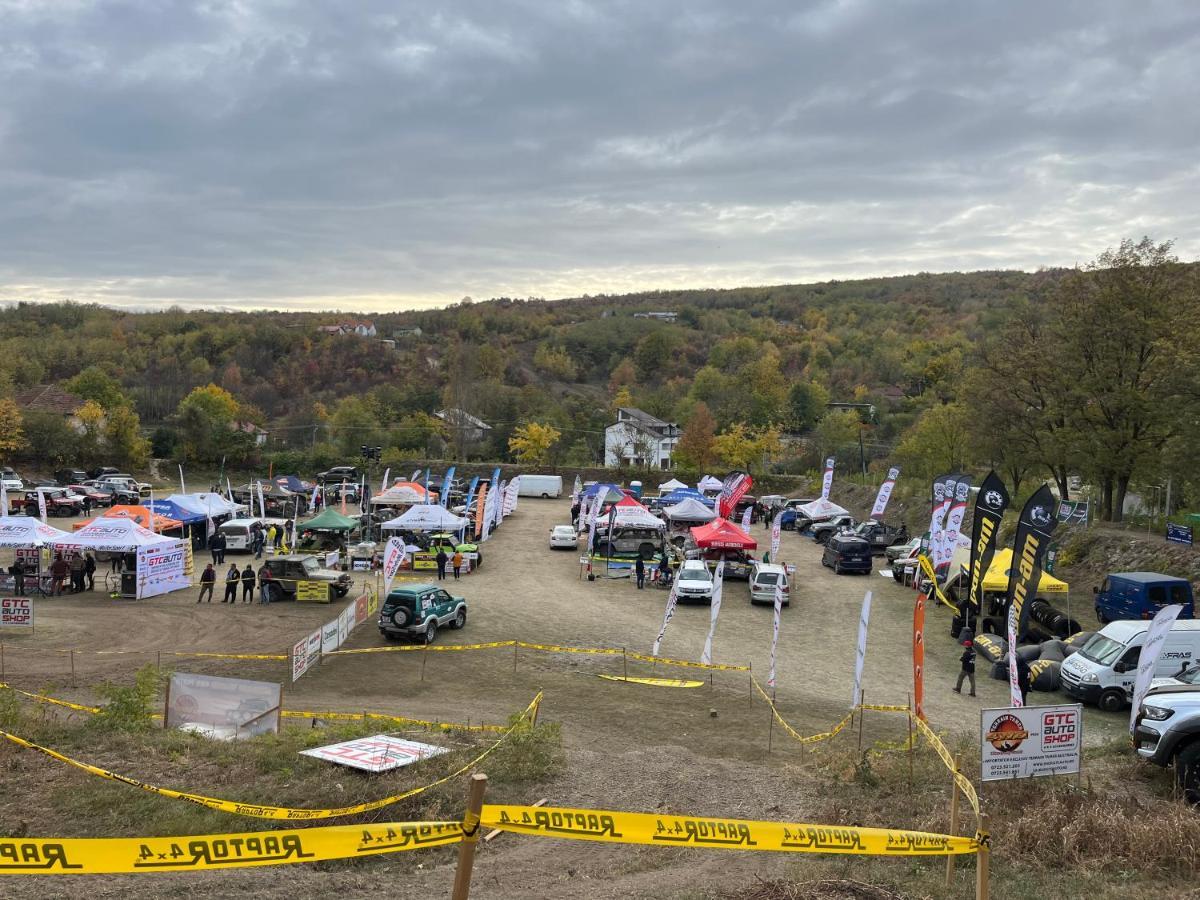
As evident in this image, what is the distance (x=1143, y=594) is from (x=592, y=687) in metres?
16.1

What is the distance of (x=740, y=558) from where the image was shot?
32.1 metres

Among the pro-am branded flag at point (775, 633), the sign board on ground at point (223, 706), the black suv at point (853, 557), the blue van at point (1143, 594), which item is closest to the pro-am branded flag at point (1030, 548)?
the pro-am branded flag at point (775, 633)

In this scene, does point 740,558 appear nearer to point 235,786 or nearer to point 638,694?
point 638,694

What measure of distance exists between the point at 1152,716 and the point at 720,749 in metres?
5.75

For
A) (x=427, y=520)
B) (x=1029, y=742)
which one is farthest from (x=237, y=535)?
(x=1029, y=742)

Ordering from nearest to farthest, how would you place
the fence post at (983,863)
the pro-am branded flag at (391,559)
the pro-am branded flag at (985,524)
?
the fence post at (983,863)
the pro-am branded flag at (985,524)
the pro-am branded flag at (391,559)

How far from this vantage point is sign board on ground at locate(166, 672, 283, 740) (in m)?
12.4

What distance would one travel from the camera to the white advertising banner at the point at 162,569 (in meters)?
25.8

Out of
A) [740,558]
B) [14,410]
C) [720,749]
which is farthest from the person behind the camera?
[14,410]

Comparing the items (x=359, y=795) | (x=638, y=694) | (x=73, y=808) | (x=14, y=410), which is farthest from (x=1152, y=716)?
(x=14, y=410)

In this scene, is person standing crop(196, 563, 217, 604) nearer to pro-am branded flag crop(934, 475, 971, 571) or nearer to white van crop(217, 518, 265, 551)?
white van crop(217, 518, 265, 551)

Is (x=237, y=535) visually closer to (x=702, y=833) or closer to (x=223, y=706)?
(x=223, y=706)

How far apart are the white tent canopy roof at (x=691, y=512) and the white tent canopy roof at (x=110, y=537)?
21.9m

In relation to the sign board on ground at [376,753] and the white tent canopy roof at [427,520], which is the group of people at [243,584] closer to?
the white tent canopy roof at [427,520]
